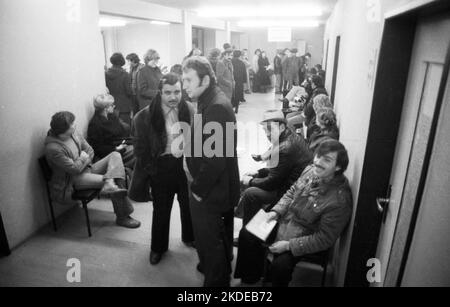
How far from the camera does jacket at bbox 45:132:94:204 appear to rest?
2730 mm

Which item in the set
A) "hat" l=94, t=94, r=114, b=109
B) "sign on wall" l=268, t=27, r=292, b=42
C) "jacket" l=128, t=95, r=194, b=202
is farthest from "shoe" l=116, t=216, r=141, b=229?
"sign on wall" l=268, t=27, r=292, b=42

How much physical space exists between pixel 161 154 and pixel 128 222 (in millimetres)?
1056

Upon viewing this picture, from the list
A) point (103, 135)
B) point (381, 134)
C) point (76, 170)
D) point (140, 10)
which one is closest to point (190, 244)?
point (76, 170)

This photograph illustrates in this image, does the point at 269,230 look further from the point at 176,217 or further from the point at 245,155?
the point at 245,155

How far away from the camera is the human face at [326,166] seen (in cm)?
184

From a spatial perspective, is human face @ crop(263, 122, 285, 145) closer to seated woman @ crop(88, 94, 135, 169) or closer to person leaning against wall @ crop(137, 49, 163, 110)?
seated woman @ crop(88, 94, 135, 169)

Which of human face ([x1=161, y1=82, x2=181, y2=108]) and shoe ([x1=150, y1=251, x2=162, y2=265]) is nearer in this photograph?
human face ([x1=161, y1=82, x2=181, y2=108])

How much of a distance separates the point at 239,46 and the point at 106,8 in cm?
1039

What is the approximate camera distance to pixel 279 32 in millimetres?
12656

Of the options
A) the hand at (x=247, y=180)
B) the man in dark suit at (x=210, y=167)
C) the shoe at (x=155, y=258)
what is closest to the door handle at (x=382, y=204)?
the man in dark suit at (x=210, y=167)

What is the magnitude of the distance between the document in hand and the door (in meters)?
0.68

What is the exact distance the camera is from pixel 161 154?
2326 mm

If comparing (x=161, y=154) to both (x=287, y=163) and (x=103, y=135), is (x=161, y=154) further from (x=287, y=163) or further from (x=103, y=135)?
(x=103, y=135)
